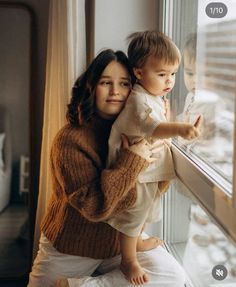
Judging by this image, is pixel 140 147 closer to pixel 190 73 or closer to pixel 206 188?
pixel 206 188

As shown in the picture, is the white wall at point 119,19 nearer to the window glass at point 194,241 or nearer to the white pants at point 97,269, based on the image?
the window glass at point 194,241

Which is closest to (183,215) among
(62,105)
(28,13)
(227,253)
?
(227,253)

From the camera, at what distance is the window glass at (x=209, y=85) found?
1.13m

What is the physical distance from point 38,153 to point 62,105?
566 mm

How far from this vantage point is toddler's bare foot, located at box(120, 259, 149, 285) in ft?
4.35

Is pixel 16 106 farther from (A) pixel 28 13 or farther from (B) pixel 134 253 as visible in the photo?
(B) pixel 134 253

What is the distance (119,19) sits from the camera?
1.77 meters

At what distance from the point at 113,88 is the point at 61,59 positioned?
46cm

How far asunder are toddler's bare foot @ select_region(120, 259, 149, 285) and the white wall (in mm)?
785

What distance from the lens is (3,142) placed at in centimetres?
222

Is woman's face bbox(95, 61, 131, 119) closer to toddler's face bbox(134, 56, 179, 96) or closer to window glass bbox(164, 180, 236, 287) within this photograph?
toddler's face bbox(134, 56, 179, 96)

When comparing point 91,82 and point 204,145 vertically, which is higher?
point 91,82

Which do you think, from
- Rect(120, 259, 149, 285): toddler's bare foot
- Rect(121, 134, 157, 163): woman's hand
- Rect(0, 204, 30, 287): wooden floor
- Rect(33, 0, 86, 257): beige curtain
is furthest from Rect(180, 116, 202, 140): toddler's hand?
Rect(0, 204, 30, 287): wooden floor

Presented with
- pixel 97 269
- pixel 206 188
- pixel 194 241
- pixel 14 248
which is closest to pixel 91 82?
pixel 206 188
